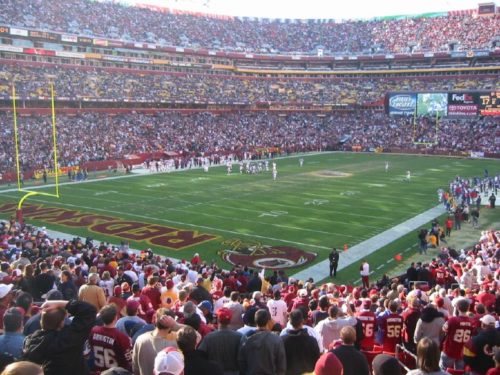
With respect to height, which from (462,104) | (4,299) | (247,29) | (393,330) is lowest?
(393,330)

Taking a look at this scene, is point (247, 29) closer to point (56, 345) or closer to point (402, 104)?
point (402, 104)

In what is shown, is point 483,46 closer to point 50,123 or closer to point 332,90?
point 332,90

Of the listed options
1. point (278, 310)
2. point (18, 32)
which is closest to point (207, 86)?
point (18, 32)

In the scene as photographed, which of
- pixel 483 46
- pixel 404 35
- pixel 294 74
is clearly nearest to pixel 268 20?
pixel 294 74

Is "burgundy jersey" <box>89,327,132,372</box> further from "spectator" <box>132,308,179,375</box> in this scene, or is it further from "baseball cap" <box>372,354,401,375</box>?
"baseball cap" <box>372,354,401,375</box>

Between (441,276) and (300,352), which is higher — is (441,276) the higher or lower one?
the lower one

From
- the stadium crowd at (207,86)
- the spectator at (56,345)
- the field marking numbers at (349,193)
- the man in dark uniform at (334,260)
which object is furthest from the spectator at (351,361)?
the stadium crowd at (207,86)

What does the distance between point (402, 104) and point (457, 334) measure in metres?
61.5

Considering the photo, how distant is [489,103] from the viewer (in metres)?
58.4

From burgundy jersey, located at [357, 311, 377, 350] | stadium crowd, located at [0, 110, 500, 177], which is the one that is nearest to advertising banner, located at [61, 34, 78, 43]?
stadium crowd, located at [0, 110, 500, 177]

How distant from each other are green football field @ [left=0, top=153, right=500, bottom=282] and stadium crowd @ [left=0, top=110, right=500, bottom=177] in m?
7.74

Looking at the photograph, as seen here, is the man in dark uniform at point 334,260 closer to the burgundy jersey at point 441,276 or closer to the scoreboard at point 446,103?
the burgundy jersey at point 441,276

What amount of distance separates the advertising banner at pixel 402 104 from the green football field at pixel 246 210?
2281cm

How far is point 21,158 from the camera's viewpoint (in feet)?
127
